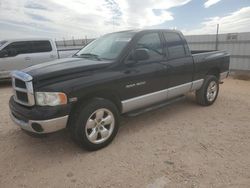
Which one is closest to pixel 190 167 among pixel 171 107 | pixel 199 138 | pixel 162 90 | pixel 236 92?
pixel 199 138

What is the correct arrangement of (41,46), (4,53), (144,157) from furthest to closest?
(41,46)
(4,53)
(144,157)

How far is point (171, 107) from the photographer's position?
18.5ft

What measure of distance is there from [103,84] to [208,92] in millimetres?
3299

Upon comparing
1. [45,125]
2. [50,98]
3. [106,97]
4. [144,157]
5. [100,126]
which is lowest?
[144,157]

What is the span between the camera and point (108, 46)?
13.7ft

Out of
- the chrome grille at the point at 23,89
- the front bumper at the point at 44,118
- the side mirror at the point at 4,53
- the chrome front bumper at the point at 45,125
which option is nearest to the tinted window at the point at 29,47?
the side mirror at the point at 4,53

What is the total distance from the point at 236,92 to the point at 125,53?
201 inches

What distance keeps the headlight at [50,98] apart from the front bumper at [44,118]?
0.07 meters

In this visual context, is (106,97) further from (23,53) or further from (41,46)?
(41,46)

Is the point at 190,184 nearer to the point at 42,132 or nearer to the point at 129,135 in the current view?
the point at 129,135

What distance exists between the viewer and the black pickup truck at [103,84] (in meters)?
3.00

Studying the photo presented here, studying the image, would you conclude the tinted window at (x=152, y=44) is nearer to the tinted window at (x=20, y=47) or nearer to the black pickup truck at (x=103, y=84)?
the black pickup truck at (x=103, y=84)

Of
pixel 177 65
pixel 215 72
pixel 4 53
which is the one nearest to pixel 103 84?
pixel 177 65

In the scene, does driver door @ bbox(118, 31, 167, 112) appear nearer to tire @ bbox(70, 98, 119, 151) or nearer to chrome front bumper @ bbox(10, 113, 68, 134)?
tire @ bbox(70, 98, 119, 151)
